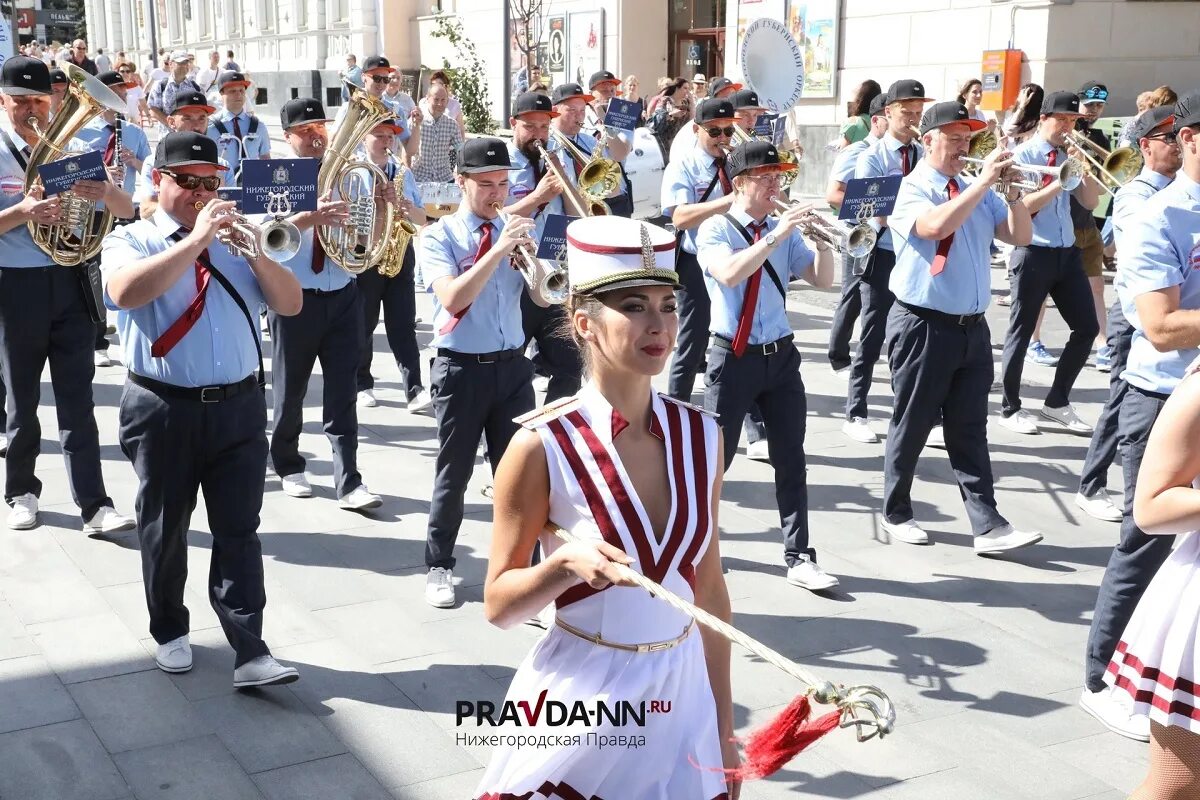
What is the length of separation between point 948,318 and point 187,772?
4162 mm

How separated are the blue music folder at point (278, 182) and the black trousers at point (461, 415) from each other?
39.9 inches

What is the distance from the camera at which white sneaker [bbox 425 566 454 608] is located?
6074mm

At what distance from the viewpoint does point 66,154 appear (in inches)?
264

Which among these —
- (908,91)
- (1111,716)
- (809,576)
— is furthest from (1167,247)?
(908,91)

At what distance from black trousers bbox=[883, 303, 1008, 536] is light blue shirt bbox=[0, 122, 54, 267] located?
4.38m

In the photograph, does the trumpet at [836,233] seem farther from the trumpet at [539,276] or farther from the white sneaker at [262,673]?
the white sneaker at [262,673]

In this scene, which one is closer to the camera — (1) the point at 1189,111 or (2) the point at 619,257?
(2) the point at 619,257

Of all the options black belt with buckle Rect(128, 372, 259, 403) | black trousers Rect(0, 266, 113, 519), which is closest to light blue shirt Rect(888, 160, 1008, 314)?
black belt with buckle Rect(128, 372, 259, 403)

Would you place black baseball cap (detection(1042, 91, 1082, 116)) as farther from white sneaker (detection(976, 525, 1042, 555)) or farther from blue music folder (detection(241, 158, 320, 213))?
blue music folder (detection(241, 158, 320, 213))

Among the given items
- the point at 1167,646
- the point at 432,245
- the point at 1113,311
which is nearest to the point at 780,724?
the point at 1167,646

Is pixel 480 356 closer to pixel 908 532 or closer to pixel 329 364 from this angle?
pixel 329 364

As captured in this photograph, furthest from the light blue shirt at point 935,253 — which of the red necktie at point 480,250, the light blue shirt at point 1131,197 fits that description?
the red necktie at point 480,250

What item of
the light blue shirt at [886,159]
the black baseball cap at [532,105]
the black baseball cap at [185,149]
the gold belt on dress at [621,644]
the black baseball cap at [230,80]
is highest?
the black baseball cap at [230,80]

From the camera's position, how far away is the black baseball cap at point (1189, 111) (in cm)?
479
